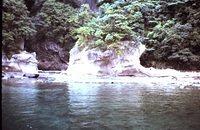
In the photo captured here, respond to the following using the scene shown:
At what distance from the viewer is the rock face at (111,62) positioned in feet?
96.4

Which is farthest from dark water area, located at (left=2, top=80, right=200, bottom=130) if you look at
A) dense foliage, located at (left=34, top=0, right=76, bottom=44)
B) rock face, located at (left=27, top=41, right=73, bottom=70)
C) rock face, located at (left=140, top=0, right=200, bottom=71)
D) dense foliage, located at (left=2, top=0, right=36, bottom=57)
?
rock face, located at (left=27, top=41, right=73, bottom=70)

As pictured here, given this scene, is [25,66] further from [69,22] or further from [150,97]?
[150,97]

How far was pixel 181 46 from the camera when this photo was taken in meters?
33.2

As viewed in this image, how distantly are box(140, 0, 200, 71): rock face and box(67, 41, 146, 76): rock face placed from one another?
3128mm

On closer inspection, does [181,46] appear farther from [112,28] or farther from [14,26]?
[14,26]

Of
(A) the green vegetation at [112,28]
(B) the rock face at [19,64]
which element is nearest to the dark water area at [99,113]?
(B) the rock face at [19,64]

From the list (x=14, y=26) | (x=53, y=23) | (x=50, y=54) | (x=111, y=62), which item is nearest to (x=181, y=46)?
(x=111, y=62)

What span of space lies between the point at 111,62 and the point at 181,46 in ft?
23.2

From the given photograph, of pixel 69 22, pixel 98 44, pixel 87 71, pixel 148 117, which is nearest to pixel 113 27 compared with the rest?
pixel 98 44

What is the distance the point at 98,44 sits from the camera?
31312mm

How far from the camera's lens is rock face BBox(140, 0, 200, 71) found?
32781 millimetres

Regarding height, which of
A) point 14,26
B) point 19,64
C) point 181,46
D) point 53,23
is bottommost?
point 19,64

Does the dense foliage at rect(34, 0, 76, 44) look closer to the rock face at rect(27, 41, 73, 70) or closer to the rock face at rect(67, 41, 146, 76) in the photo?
the rock face at rect(27, 41, 73, 70)

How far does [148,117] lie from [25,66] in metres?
22.4
